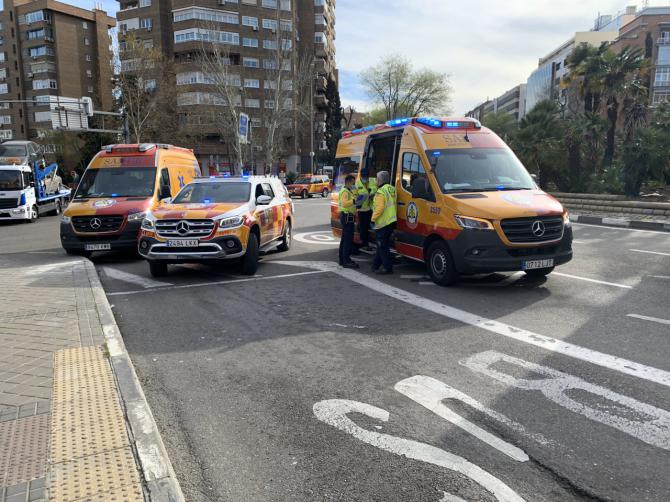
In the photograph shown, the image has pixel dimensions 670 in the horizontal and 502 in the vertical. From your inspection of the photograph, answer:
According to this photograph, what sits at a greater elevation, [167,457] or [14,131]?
[14,131]

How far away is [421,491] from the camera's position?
110 inches

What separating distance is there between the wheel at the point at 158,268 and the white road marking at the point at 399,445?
5.80 m

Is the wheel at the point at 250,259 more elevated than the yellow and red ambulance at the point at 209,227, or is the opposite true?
the yellow and red ambulance at the point at 209,227

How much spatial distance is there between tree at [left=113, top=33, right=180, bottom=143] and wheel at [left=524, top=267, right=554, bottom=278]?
3569 cm

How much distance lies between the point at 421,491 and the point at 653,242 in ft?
39.8

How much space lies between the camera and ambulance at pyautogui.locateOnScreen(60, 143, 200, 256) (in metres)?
10.7

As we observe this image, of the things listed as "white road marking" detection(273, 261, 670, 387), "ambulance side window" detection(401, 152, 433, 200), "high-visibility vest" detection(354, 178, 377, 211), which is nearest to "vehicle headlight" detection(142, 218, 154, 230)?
"white road marking" detection(273, 261, 670, 387)

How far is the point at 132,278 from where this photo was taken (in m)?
9.10

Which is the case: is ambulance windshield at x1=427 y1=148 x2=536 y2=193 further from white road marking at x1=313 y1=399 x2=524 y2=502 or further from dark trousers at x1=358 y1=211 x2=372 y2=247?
white road marking at x1=313 y1=399 x2=524 y2=502

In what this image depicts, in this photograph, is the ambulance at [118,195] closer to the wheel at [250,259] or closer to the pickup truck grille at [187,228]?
the pickup truck grille at [187,228]

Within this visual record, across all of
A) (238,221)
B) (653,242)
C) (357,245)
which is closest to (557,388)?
(238,221)

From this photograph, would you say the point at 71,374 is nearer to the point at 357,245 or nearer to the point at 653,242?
the point at 357,245

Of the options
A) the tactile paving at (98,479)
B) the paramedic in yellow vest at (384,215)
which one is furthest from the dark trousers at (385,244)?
the tactile paving at (98,479)

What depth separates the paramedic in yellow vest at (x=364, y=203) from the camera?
31.3 feet
